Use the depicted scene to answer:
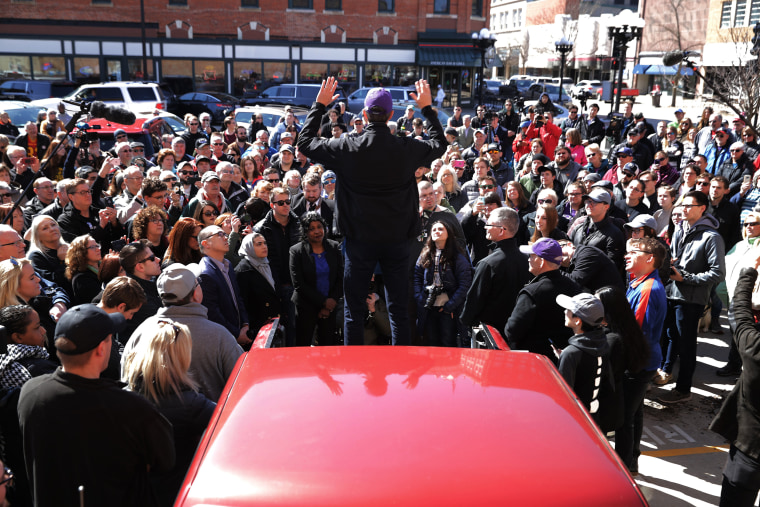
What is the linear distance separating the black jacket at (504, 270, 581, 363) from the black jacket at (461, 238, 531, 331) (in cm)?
53

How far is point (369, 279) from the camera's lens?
462 centimetres

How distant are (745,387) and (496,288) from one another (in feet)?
6.60

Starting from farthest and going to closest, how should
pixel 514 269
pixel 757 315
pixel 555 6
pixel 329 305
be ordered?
pixel 555 6
pixel 329 305
pixel 514 269
pixel 757 315

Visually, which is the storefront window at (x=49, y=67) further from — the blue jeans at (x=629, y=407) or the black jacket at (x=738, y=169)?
the blue jeans at (x=629, y=407)

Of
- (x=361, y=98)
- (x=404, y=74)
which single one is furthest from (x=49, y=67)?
(x=404, y=74)

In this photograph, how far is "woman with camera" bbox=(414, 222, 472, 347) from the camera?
6223 millimetres

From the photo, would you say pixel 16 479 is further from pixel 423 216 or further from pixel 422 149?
pixel 423 216

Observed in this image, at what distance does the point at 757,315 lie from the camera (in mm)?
3750

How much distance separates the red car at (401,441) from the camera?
6.22 feet

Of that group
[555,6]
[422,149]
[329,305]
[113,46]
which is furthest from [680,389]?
[555,6]

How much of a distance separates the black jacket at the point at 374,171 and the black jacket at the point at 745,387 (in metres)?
2.09

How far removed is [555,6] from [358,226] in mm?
72172

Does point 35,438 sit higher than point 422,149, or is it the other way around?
point 422,149

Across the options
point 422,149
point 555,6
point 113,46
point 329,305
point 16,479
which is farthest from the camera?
point 555,6
